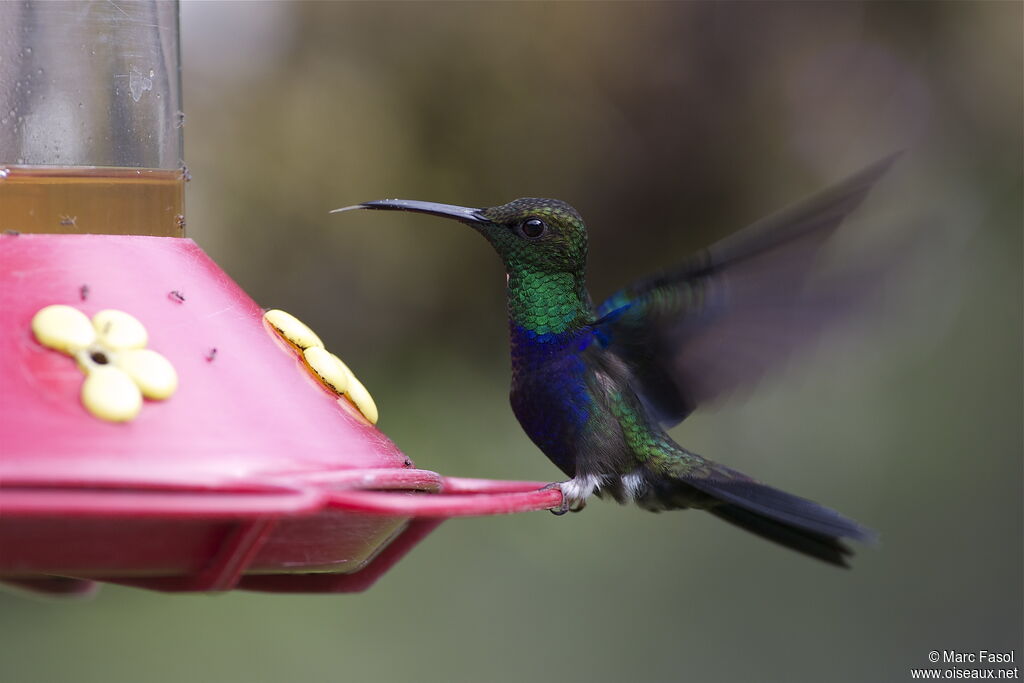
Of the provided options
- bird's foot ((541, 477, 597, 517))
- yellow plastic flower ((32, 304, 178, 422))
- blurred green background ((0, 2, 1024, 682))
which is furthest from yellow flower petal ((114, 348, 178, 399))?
blurred green background ((0, 2, 1024, 682))

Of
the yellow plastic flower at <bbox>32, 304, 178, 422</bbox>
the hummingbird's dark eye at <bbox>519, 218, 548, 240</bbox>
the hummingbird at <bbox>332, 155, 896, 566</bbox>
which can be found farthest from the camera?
the hummingbird's dark eye at <bbox>519, 218, 548, 240</bbox>

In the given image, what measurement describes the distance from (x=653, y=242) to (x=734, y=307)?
3.33 metres

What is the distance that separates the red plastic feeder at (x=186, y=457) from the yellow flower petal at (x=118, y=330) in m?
0.03

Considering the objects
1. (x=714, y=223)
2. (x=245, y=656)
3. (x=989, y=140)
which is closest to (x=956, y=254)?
(x=989, y=140)

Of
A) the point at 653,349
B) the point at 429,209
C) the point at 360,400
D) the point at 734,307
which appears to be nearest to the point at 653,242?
the point at 653,349

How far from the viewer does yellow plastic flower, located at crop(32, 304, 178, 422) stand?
4.89ft

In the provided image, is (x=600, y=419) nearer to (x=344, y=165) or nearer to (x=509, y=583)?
(x=509, y=583)

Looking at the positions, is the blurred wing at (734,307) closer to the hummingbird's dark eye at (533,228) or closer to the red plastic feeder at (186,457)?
the hummingbird's dark eye at (533,228)

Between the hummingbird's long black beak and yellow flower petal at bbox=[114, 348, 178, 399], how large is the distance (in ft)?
2.11

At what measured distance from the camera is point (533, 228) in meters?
2.67

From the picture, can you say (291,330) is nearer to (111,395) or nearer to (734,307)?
(111,395)

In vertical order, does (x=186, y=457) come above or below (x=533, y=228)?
below

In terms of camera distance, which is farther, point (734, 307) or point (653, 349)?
point (653, 349)

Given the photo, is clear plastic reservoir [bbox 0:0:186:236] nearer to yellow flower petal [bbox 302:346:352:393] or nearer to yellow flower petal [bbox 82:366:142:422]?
yellow flower petal [bbox 302:346:352:393]
